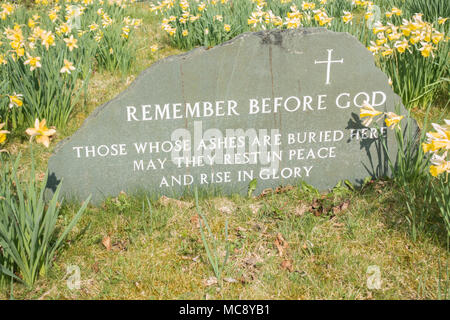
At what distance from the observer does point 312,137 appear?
3.52 m

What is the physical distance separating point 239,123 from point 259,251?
963 millimetres

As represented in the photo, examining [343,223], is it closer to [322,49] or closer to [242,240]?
[242,240]

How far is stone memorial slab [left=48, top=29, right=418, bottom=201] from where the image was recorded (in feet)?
10.7

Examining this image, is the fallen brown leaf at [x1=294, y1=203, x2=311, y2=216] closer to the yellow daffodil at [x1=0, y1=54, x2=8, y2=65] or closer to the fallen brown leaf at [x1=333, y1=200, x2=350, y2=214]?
the fallen brown leaf at [x1=333, y1=200, x2=350, y2=214]

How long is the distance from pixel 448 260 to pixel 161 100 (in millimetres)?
2077

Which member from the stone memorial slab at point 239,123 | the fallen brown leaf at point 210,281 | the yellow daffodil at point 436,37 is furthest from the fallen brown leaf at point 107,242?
the yellow daffodil at point 436,37

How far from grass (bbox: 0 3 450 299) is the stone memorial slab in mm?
174

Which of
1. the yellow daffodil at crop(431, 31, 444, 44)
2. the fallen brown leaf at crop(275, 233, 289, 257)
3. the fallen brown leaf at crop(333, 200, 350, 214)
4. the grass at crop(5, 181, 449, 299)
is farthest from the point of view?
the yellow daffodil at crop(431, 31, 444, 44)

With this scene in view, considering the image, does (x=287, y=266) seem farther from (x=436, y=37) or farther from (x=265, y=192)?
(x=436, y=37)

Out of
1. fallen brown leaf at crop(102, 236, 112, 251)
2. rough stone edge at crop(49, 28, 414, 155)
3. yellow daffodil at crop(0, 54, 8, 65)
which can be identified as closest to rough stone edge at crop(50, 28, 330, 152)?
rough stone edge at crop(49, 28, 414, 155)

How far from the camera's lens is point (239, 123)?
11.2 feet
